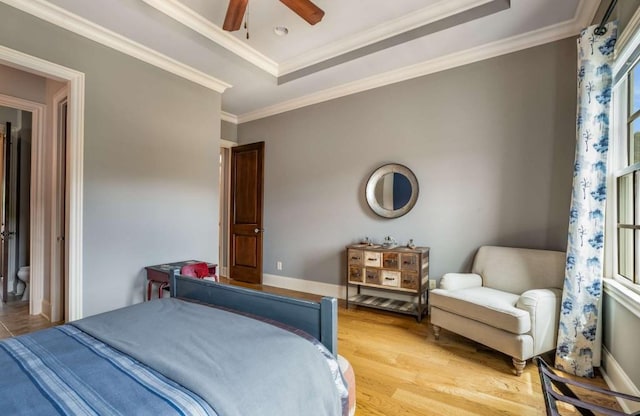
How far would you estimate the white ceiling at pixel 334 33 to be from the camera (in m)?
2.49

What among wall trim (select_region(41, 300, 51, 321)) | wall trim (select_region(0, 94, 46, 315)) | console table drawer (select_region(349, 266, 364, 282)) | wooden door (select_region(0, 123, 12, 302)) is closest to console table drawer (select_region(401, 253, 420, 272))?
console table drawer (select_region(349, 266, 364, 282))

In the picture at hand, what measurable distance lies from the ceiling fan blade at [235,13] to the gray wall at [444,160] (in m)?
2.01

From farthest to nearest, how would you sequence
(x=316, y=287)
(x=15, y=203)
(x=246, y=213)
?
1. (x=246, y=213)
2. (x=316, y=287)
3. (x=15, y=203)

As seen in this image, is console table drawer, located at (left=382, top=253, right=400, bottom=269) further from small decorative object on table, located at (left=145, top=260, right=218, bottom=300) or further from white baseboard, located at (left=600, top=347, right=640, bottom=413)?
small decorative object on table, located at (left=145, top=260, right=218, bottom=300)

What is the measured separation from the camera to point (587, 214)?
2.15 m

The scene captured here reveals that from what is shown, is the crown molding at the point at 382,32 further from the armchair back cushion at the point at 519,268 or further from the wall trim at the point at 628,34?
the armchair back cushion at the point at 519,268

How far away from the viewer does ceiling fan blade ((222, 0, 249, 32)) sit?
1.97 meters

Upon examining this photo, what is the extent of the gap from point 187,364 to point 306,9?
85.9 inches

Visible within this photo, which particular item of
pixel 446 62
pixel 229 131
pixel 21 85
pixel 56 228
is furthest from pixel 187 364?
pixel 229 131

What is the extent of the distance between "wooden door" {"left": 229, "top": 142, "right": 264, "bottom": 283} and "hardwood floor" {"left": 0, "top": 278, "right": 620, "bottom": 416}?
2127 millimetres

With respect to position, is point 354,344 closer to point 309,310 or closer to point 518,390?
point 518,390

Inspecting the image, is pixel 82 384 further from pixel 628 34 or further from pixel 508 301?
pixel 628 34

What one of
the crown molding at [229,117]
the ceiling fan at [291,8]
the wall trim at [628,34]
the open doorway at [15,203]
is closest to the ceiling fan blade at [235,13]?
the ceiling fan at [291,8]

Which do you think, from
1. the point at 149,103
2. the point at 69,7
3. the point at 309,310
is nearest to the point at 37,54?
the point at 69,7
